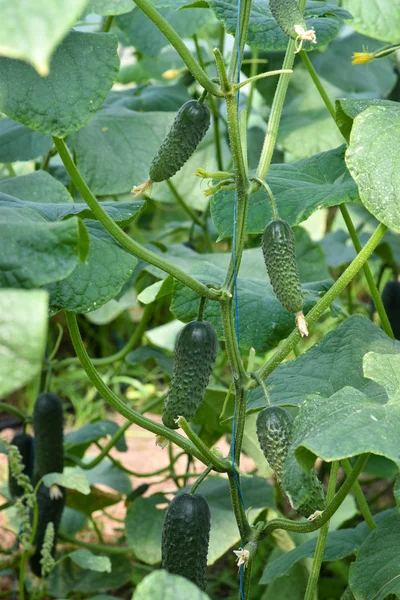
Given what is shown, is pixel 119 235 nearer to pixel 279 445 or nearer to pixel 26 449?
pixel 279 445

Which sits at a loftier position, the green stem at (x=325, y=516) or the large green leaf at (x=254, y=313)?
Result: the large green leaf at (x=254, y=313)

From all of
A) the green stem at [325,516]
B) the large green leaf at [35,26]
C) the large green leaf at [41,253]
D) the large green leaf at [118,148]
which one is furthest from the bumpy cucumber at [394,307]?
the large green leaf at [35,26]

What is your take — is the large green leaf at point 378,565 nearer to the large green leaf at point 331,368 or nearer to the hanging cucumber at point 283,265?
the large green leaf at point 331,368

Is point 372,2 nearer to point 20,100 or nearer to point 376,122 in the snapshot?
point 376,122

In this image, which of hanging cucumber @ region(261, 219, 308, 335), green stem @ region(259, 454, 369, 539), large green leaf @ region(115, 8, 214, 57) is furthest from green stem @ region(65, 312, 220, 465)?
large green leaf @ region(115, 8, 214, 57)

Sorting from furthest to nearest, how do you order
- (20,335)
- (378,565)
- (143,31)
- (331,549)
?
(143,31), (331,549), (378,565), (20,335)

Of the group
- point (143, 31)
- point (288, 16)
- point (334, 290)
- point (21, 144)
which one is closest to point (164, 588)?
point (334, 290)
